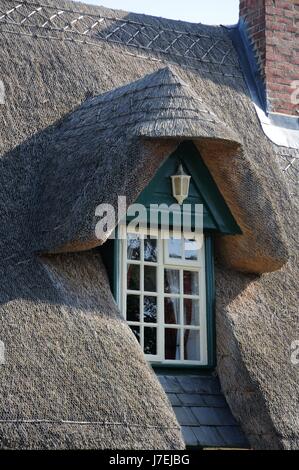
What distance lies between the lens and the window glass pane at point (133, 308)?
9884 millimetres

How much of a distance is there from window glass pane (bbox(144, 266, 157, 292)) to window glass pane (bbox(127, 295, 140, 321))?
15 centimetres

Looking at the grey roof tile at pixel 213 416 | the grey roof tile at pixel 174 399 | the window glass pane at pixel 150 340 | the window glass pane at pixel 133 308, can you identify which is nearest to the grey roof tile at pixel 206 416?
the grey roof tile at pixel 213 416

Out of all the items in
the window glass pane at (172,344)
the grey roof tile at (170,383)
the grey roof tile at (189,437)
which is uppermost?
the window glass pane at (172,344)

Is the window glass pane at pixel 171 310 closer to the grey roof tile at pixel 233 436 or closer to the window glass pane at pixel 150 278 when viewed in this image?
the window glass pane at pixel 150 278

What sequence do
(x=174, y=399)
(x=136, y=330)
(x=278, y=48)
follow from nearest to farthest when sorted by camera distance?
(x=174, y=399), (x=136, y=330), (x=278, y=48)

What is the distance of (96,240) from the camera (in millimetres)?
9094

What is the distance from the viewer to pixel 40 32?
37.1 feet

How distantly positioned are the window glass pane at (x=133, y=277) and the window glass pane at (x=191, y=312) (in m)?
0.52

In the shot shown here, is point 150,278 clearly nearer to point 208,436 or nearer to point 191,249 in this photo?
point 191,249

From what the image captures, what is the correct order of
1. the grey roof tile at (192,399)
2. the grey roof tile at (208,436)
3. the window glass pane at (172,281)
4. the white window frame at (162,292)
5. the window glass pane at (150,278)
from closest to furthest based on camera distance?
the grey roof tile at (208,436) → the grey roof tile at (192,399) → the white window frame at (162,292) → the window glass pane at (150,278) → the window glass pane at (172,281)

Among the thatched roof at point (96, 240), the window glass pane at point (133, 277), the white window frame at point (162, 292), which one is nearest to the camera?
the thatched roof at point (96, 240)

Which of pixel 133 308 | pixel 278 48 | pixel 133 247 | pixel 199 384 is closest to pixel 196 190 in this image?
pixel 133 247

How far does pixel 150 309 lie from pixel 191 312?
0.43m

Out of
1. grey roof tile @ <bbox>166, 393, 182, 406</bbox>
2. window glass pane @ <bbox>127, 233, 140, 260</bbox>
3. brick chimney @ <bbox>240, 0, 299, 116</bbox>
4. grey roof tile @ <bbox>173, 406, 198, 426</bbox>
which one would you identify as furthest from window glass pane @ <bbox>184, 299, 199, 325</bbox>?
brick chimney @ <bbox>240, 0, 299, 116</bbox>
